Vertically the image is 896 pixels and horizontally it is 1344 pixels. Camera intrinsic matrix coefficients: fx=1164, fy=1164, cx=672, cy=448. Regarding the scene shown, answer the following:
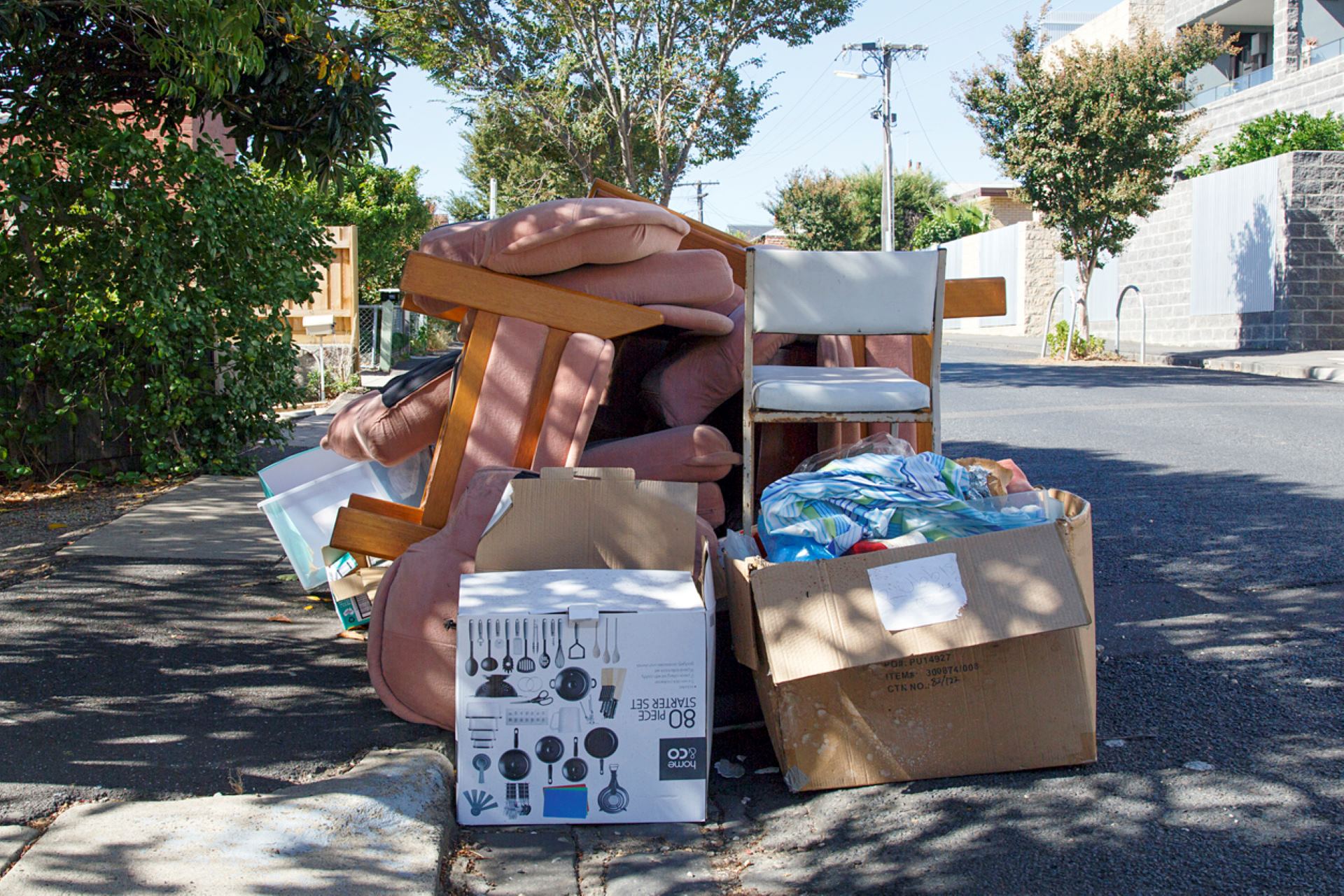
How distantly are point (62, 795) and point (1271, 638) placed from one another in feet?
11.7

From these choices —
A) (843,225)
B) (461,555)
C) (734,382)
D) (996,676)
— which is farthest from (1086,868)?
(843,225)

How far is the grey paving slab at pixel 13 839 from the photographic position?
92.3 inches

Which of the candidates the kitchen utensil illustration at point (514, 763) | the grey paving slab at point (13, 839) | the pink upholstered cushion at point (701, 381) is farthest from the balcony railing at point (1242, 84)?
the grey paving slab at point (13, 839)

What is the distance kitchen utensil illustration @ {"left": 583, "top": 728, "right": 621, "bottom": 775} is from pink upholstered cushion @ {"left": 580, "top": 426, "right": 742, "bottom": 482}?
1.20 metres

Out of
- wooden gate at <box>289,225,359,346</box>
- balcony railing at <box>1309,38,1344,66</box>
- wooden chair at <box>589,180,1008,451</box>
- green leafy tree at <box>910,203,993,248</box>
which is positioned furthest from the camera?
green leafy tree at <box>910,203,993,248</box>

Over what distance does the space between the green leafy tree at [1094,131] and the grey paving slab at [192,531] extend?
14869mm

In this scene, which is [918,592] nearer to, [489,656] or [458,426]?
[489,656]

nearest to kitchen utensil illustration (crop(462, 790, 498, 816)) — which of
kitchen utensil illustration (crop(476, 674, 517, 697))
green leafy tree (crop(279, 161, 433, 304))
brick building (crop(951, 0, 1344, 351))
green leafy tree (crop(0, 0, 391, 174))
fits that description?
kitchen utensil illustration (crop(476, 674, 517, 697))

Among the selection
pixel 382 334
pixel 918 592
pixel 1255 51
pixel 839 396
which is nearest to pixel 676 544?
pixel 918 592

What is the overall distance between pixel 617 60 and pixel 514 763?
17.0 m

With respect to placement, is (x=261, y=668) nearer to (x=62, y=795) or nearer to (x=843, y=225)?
(x=62, y=795)

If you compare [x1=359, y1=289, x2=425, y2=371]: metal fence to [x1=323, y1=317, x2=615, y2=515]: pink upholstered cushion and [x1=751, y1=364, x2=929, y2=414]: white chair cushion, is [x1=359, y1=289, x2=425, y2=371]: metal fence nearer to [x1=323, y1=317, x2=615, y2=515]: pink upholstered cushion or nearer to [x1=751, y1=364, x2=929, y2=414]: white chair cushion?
[x1=323, y1=317, x2=615, y2=515]: pink upholstered cushion

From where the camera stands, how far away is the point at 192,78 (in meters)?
6.45

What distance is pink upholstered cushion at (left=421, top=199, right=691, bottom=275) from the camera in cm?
385
